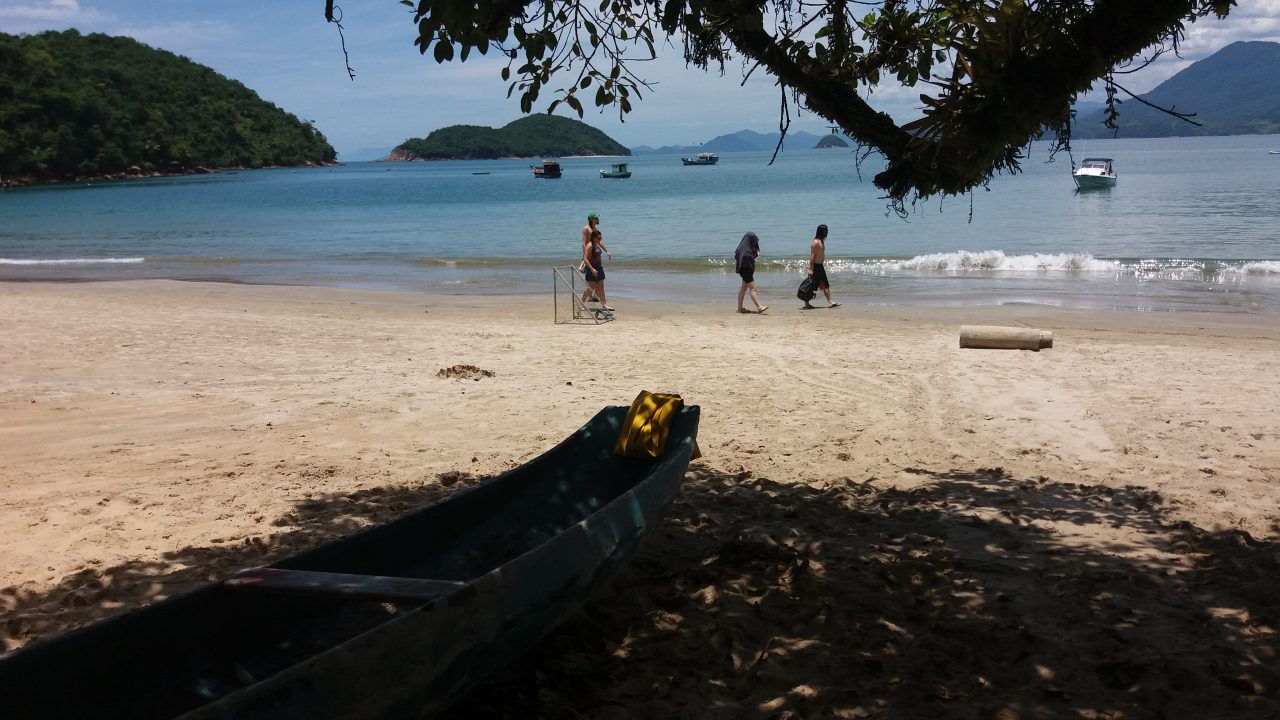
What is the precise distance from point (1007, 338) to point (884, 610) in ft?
24.3

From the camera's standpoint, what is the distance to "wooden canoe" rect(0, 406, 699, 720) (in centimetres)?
280

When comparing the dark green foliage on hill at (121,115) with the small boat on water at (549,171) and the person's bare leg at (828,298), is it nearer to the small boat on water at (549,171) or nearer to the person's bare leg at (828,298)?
the small boat on water at (549,171)

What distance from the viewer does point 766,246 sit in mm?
29109

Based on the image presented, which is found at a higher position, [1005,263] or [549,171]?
[549,171]

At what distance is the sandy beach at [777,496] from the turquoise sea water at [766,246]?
15.6 ft

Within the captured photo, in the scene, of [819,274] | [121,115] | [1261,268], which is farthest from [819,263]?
[121,115]

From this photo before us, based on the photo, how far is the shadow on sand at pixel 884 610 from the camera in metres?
3.74

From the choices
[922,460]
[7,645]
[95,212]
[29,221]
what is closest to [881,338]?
[922,460]

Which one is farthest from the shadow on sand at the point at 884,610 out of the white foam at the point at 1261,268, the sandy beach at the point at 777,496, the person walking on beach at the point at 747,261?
the white foam at the point at 1261,268

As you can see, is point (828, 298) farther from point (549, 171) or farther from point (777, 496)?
point (549, 171)

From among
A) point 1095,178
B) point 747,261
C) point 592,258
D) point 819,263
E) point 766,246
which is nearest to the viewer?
point 592,258

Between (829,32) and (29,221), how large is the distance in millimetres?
48777

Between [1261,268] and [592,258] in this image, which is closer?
[592,258]

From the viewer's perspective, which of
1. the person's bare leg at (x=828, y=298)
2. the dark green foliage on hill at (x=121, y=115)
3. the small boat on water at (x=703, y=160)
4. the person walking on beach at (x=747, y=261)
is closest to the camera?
the person walking on beach at (x=747, y=261)
